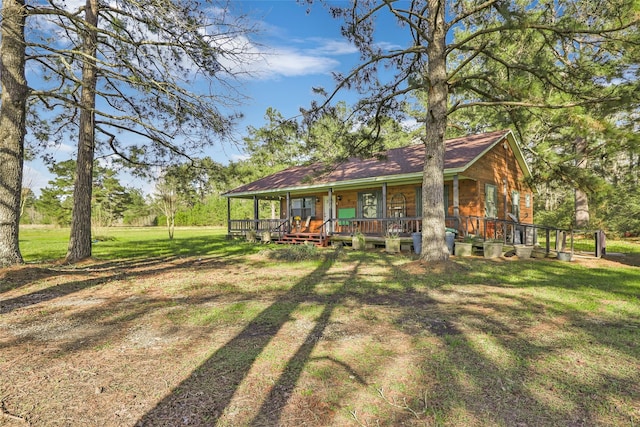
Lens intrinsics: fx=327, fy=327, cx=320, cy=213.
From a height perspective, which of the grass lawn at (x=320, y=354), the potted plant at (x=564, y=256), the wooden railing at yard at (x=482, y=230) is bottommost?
the grass lawn at (x=320, y=354)

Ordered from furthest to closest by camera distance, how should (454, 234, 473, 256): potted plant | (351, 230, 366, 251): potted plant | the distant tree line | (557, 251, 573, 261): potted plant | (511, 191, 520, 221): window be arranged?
(511, 191, 520, 221): window < (351, 230, 366, 251): potted plant < (454, 234, 473, 256): potted plant < (557, 251, 573, 261): potted plant < the distant tree line

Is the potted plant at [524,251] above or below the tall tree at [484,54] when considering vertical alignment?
below

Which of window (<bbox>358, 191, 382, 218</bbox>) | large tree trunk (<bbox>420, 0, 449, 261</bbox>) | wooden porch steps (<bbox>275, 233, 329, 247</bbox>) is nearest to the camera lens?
large tree trunk (<bbox>420, 0, 449, 261</bbox>)

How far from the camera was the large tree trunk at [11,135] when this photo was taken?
742 cm

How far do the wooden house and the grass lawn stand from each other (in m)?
6.22

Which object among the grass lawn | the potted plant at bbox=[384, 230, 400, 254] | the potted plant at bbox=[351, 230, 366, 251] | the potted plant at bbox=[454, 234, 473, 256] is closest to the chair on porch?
the potted plant at bbox=[351, 230, 366, 251]

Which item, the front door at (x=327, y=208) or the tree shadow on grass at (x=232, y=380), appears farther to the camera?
the front door at (x=327, y=208)

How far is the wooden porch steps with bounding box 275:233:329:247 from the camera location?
15305 millimetres

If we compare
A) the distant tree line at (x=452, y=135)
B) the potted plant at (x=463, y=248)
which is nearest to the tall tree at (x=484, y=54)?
the distant tree line at (x=452, y=135)

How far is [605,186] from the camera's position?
31.2 ft

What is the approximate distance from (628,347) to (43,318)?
24.0ft

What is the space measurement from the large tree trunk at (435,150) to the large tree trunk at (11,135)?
1005cm

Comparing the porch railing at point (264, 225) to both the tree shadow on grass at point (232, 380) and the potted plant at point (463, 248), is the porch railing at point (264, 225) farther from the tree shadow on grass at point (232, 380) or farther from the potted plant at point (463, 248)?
the tree shadow on grass at point (232, 380)

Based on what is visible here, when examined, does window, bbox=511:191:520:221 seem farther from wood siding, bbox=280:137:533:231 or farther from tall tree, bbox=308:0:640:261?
tall tree, bbox=308:0:640:261
